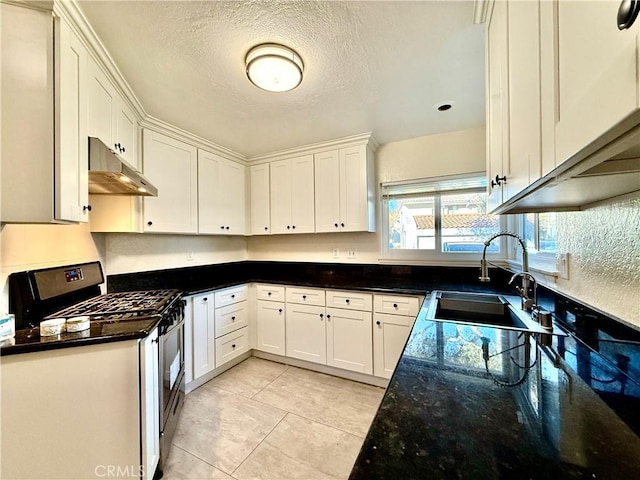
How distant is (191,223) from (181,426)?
170cm

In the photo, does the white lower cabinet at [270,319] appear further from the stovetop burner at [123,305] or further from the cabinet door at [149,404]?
the cabinet door at [149,404]

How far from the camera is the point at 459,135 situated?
2.60 metres

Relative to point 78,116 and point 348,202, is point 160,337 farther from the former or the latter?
point 348,202

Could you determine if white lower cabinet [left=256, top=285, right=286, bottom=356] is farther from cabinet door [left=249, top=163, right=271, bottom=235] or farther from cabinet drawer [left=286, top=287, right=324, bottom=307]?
cabinet door [left=249, top=163, right=271, bottom=235]

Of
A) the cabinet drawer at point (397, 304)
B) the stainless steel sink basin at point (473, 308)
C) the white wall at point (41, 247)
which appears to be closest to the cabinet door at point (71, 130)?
the white wall at point (41, 247)

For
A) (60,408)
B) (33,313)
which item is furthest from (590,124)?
(33,313)

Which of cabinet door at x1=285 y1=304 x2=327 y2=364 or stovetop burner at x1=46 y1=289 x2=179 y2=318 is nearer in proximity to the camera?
stovetop burner at x1=46 y1=289 x2=179 y2=318

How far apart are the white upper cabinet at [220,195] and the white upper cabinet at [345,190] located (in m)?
1.00

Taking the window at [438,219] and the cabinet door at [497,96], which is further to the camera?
the window at [438,219]

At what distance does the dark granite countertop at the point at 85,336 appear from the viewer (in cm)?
114

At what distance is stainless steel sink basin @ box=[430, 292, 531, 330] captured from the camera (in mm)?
1683

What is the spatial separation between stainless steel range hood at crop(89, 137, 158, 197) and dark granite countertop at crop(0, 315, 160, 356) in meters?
0.83

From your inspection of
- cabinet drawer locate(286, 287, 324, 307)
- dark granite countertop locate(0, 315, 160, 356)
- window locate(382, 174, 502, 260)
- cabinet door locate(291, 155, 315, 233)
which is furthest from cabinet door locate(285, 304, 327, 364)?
dark granite countertop locate(0, 315, 160, 356)

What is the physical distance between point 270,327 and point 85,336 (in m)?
1.83
